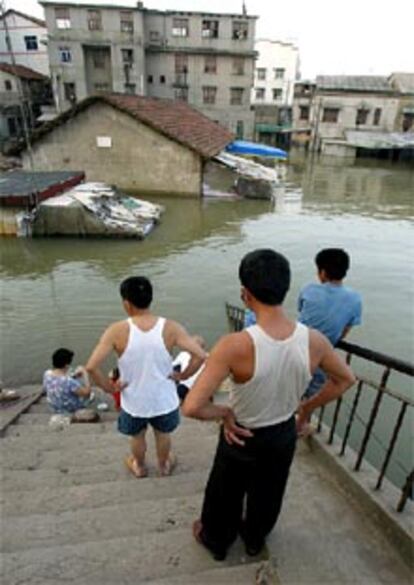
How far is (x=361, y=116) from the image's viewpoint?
38438mm

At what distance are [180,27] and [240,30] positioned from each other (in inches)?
182

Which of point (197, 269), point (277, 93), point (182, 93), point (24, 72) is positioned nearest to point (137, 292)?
point (197, 269)

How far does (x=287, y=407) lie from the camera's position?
1918 mm

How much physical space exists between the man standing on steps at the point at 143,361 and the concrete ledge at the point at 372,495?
1188mm

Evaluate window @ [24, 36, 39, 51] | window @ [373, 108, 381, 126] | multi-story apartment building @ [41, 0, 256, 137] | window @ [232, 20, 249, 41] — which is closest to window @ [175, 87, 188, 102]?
multi-story apartment building @ [41, 0, 256, 137]

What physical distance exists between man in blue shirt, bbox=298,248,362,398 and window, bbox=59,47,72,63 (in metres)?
Result: 34.2

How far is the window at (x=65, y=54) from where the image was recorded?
30.2 meters

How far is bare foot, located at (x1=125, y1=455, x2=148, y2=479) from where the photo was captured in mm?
3175

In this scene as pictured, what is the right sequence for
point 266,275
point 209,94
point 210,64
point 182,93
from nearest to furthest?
point 266,275, point 210,64, point 209,94, point 182,93

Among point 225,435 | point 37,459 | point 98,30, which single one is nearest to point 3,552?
point 37,459

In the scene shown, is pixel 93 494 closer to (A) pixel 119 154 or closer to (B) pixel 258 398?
(B) pixel 258 398

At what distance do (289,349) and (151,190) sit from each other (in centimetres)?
1847

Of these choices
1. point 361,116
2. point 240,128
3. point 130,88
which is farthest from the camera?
point 361,116

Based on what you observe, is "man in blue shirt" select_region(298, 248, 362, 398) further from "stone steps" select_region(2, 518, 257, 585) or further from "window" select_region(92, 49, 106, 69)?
"window" select_region(92, 49, 106, 69)
